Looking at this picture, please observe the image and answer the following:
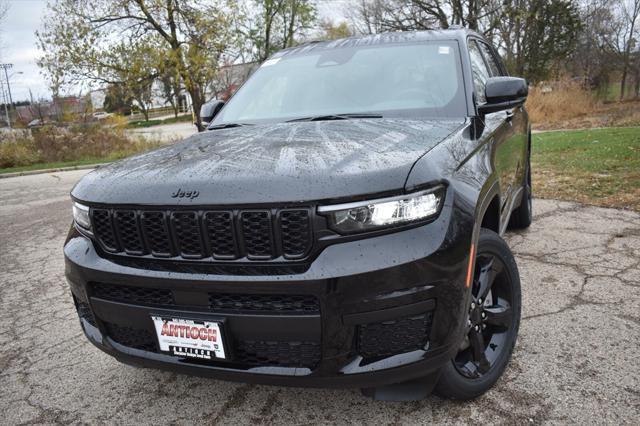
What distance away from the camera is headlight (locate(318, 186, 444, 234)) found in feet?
5.48

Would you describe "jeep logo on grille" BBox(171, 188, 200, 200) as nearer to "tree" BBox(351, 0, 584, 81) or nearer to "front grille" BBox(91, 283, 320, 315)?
"front grille" BBox(91, 283, 320, 315)

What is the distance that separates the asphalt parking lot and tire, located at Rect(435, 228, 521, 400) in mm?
113

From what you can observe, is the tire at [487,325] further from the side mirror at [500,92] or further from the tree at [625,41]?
the tree at [625,41]

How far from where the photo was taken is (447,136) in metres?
2.14

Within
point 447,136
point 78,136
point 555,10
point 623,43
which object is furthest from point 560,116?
point 623,43

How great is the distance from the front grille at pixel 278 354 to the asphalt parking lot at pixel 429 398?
0.51m

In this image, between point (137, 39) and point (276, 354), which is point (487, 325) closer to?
point (276, 354)

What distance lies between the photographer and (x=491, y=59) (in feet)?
13.4

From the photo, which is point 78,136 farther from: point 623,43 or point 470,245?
point 623,43

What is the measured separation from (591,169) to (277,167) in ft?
23.4

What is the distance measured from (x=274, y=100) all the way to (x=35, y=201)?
24.3 feet

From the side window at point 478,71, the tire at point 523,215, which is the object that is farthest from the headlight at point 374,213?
the tire at point 523,215

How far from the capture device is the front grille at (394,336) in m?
1.70

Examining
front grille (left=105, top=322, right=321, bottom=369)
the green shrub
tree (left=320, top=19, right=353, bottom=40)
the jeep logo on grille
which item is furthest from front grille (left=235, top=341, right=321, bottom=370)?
tree (left=320, top=19, right=353, bottom=40)
